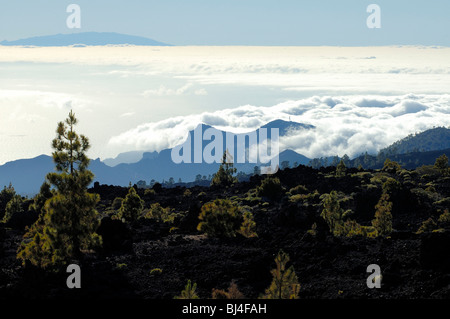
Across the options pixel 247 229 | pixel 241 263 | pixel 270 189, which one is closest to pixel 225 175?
pixel 270 189

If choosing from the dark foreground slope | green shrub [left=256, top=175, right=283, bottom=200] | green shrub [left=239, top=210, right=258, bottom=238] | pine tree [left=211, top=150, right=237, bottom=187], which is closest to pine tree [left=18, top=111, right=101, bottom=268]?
the dark foreground slope

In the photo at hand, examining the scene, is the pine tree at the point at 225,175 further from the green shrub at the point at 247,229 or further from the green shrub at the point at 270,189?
the green shrub at the point at 247,229

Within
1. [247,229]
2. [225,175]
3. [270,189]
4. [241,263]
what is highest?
[225,175]

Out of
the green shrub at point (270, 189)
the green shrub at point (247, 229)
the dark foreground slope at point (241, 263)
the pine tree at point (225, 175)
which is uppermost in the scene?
the pine tree at point (225, 175)

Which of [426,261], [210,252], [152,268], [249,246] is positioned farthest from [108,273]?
[426,261]

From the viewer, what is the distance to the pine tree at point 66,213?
98.8ft

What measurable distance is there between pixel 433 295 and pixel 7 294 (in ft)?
69.0

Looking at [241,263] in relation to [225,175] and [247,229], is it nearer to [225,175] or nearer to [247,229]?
[247,229]

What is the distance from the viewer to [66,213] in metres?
Answer: 31.6

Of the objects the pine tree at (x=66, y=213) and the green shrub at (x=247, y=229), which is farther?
the green shrub at (x=247, y=229)

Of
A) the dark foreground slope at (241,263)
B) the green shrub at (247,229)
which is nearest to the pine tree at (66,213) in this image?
the dark foreground slope at (241,263)

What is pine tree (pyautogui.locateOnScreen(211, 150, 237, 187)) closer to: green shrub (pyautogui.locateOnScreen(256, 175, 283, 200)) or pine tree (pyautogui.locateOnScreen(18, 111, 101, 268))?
green shrub (pyautogui.locateOnScreen(256, 175, 283, 200))

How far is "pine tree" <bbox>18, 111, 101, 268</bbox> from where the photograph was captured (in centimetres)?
3012

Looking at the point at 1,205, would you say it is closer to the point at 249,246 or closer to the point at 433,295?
the point at 249,246
